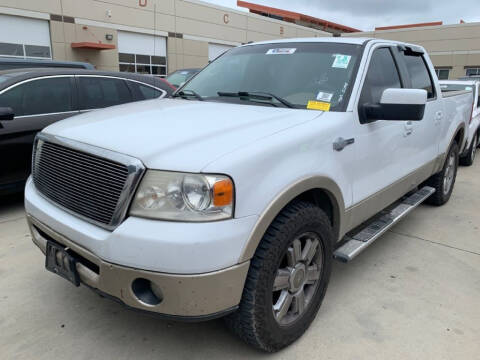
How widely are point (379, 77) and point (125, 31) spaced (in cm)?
2243

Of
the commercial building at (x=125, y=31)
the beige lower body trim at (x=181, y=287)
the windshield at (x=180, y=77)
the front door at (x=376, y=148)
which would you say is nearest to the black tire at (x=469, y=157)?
→ the front door at (x=376, y=148)

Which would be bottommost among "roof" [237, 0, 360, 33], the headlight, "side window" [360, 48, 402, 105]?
the headlight

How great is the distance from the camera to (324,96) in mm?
2756

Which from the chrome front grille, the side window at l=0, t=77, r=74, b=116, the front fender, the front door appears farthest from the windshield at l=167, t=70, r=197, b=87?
the front fender

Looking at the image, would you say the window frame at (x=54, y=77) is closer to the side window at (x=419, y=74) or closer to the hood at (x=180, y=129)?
the hood at (x=180, y=129)

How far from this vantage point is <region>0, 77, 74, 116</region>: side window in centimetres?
455

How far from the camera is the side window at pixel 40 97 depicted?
4555 millimetres

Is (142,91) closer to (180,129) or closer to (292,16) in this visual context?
(180,129)

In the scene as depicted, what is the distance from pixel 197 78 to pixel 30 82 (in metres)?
2.30

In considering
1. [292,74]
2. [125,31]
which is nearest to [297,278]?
[292,74]

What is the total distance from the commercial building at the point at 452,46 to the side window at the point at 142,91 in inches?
1183

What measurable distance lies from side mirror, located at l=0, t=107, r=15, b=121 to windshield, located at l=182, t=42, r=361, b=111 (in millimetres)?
2101

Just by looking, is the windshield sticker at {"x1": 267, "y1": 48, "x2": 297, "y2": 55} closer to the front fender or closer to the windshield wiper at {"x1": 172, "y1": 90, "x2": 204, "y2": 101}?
the windshield wiper at {"x1": 172, "y1": 90, "x2": 204, "y2": 101}

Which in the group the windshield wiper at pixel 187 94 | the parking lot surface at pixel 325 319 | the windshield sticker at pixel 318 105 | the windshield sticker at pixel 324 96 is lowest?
the parking lot surface at pixel 325 319
